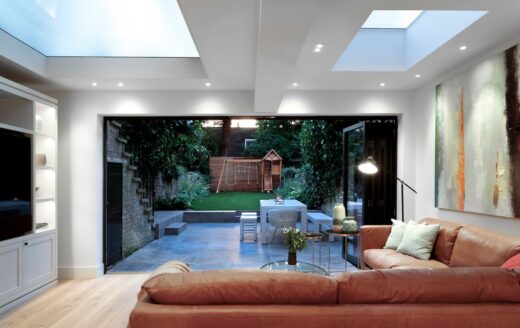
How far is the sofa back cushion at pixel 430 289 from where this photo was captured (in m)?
1.58

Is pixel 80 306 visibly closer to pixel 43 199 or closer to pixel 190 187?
pixel 43 199

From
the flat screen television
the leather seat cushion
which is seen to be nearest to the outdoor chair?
the leather seat cushion

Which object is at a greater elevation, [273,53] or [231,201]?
[273,53]

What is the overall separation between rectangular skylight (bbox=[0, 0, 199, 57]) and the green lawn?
6697mm

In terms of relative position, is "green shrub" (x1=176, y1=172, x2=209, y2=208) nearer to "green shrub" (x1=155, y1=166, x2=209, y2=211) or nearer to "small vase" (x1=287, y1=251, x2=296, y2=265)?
"green shrub" (x1=155, y1=166, x2=209, y2=211)

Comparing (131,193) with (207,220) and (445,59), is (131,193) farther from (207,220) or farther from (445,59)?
(445,59)

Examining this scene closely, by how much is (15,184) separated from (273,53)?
2.98 metres

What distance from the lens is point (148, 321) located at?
1.50 meters

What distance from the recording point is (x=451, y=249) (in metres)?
3.42

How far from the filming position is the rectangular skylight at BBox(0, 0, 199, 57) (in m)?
3.65

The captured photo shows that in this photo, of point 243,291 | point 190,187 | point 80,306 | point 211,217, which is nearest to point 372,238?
point 243,291

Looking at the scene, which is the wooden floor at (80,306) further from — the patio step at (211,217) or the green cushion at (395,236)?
the patio step at (211,217)

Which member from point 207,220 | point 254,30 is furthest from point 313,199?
point 254,30

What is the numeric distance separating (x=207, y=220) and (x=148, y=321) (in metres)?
8.09
